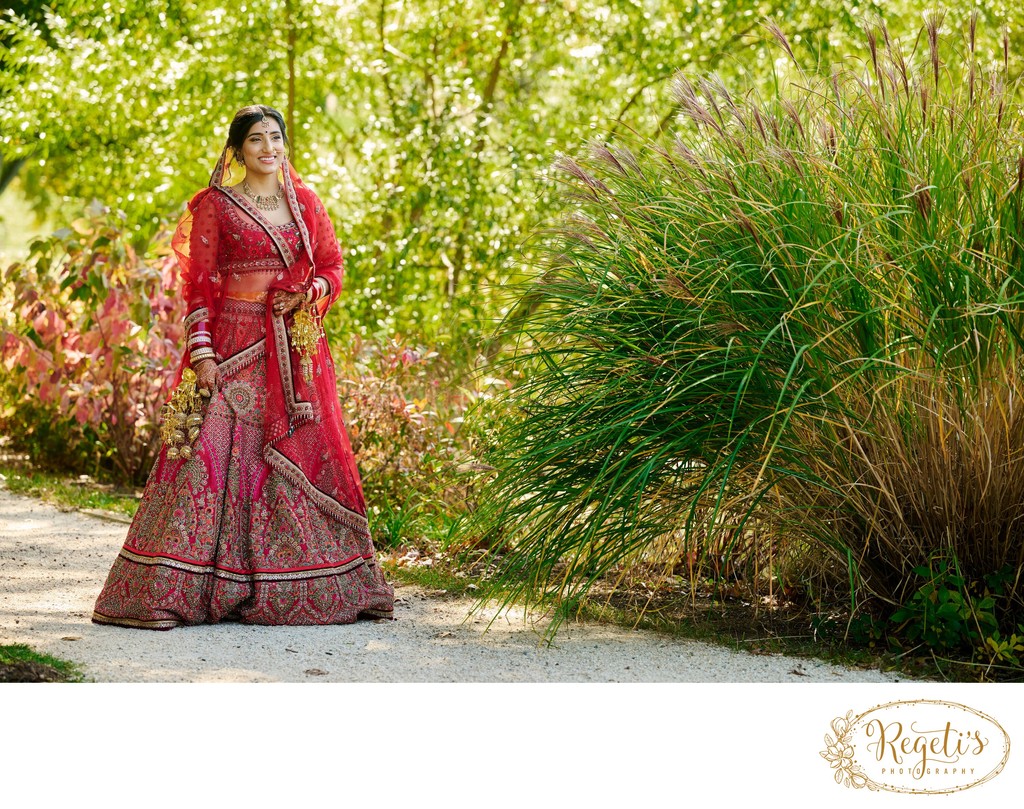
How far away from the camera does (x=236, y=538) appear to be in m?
4.16

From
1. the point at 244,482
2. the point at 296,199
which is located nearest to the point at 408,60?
the point at 296,199

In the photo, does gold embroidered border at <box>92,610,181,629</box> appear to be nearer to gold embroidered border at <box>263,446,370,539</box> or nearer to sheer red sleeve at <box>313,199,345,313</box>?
gold embroidered border at <box>263,446,370,539</box>

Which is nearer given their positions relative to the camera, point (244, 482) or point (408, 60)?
point (244, 482)

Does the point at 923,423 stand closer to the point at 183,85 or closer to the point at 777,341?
the point at 777,341

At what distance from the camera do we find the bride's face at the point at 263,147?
421 centimetres

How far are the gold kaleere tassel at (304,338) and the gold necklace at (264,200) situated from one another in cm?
37

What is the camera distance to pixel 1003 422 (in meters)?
3.72

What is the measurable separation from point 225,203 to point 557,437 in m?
1.43

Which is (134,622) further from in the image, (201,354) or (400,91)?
(400,91)

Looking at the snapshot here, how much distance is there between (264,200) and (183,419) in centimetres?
83

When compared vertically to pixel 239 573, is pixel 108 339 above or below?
above
